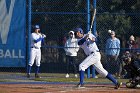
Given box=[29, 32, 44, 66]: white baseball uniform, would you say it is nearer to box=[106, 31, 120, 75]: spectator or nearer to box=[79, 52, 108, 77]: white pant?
box=[106, 31, 120, 75]: spectator

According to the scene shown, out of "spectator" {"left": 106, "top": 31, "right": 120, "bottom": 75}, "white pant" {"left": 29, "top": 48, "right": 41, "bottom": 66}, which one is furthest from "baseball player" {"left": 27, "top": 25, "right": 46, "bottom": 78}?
"spectator" {"left": 106, "top": 31, "right": 120, "bottom": 75}

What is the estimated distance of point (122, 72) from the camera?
718 inches

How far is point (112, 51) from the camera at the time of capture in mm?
17359

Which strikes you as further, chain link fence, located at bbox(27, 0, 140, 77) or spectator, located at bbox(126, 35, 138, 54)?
chain link fence, located at bbox(27, 0, 140, 77)

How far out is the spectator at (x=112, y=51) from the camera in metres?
17.3

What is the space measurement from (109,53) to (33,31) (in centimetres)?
318

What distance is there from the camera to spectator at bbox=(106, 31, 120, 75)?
56.6ft

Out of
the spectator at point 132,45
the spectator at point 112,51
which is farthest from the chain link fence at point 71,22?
the spectator at point 132,45

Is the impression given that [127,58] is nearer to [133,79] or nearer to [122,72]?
[133,79]

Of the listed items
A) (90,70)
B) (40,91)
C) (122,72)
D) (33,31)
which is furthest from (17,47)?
(40,91)

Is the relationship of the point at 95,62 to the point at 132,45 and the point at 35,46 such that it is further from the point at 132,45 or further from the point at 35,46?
the point at 132,45

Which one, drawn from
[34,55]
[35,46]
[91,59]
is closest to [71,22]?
[35,46]

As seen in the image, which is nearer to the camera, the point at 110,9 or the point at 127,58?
the point at 127,58

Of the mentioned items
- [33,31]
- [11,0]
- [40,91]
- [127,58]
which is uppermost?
[11,0]
